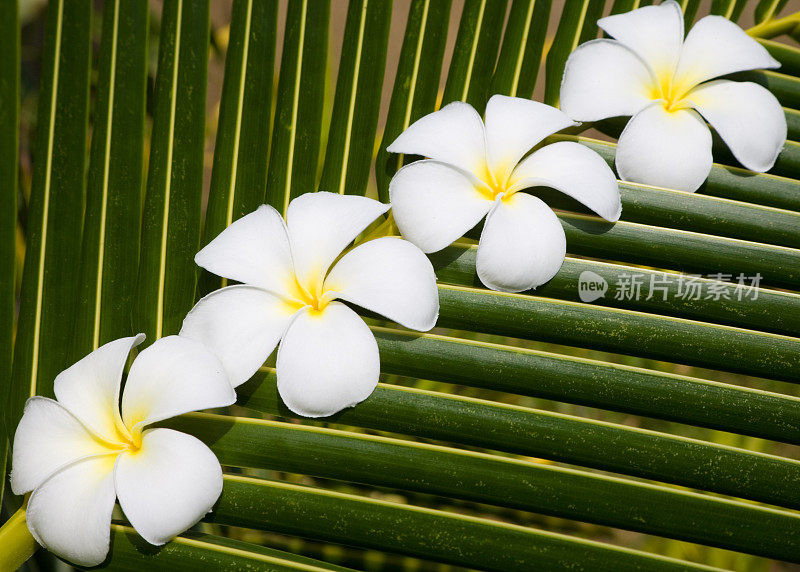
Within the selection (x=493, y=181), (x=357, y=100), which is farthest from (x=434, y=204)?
(x=357, y=100)

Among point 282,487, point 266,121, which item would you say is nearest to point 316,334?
point 282,487

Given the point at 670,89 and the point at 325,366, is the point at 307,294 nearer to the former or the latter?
Result: the point at 325,366

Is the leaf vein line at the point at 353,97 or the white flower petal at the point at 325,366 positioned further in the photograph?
the leaf vein line at the point at 353,97

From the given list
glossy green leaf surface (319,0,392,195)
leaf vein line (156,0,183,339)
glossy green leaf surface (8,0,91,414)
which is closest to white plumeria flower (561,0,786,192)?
glossy green leaf surface (319,0,392,195)

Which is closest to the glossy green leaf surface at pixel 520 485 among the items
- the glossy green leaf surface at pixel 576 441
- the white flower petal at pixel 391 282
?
the glossy green leaf surface at pixel 576 441

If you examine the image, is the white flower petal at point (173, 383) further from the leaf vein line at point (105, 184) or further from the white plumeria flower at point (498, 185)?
the white plumeria flower at point (498, 185)

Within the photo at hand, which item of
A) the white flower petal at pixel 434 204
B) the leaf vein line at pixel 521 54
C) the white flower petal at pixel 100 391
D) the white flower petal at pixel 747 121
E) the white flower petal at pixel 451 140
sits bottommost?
the white flower petal at pixel 100 391
